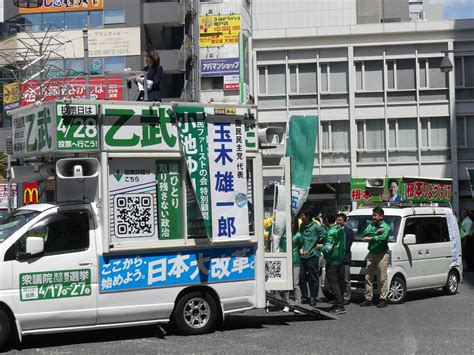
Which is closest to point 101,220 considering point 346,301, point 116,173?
point 116,173

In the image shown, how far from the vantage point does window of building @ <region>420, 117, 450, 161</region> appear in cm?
4875

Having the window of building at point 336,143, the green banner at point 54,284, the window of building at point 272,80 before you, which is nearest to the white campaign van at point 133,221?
the green banner at point 54,284

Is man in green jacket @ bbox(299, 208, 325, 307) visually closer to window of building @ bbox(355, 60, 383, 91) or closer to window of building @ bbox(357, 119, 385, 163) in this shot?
window of building @ bbox(357, 119, 385, 163)

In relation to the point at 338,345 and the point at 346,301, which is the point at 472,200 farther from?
the point at 338,345

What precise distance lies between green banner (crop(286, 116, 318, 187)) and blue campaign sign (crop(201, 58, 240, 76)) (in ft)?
117

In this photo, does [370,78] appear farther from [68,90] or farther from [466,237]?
[68,90]

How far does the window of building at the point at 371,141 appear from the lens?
49.2 m

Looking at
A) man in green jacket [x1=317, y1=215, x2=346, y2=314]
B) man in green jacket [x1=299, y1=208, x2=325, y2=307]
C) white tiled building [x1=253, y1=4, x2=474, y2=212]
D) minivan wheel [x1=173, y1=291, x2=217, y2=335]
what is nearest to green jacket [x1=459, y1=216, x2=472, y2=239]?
man in green jacket [x1=299, y1=208, x2=325, y2=307]

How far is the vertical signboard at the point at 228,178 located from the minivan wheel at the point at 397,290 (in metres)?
5.20

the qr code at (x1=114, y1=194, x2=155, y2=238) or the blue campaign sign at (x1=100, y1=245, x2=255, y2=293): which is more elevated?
the qr code at (x1=114, y1=194, x2=155, y2=238)

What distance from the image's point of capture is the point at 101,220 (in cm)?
1116

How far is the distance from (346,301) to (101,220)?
655 cm

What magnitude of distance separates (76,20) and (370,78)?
17.5m

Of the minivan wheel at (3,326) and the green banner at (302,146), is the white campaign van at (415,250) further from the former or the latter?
the minivan wheel at (3,326)
